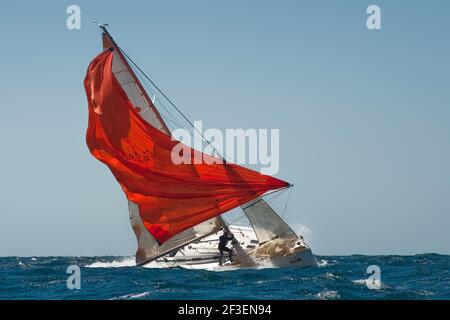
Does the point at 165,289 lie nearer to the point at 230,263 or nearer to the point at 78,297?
the point at 78,297

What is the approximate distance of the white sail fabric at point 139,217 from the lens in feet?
124

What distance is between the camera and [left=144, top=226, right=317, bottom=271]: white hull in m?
35.7

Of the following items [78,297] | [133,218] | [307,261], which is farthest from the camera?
[133,218]

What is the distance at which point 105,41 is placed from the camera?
131ft

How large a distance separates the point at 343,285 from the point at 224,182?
11558 mm

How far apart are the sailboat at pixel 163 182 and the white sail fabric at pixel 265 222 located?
0.17ft

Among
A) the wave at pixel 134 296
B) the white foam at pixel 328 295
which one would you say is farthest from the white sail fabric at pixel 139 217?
the white foam at pixel 328 295

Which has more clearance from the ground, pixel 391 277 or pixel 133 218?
pixel 133 218

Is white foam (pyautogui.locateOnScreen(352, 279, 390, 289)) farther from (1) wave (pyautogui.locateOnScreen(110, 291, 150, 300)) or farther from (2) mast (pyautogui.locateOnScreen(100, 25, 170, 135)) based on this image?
(2) mast (pyautogui.locateOnScreen(100, 25, 170, 135))

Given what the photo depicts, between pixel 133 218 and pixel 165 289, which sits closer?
pixel 165 289

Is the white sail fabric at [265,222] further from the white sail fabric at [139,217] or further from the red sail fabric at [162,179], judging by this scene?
the white sail fabric at [139,217]

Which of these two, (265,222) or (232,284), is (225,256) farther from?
(232,284)
